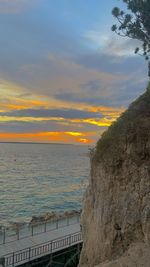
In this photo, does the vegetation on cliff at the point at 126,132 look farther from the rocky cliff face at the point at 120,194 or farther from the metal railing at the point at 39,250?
the metal railing at the point at 39,250

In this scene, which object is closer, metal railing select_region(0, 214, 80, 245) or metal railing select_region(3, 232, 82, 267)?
metal railing select_region(3, 232, 82, 267)

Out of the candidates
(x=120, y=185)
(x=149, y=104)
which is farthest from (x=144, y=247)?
(x=149, y=104)

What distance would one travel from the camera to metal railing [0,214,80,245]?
33.0 meters

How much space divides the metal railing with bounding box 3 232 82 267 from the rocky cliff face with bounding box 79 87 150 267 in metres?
8.76

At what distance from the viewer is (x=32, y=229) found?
114 ft

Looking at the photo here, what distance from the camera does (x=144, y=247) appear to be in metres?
15.8

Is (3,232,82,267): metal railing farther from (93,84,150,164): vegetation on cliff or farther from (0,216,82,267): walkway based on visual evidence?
(93,84,150,164): vegetation on cliff

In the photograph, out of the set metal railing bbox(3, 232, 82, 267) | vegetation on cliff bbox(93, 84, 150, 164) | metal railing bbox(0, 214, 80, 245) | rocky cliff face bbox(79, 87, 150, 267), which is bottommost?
metal railing bbox(3, 232, 82, 267)

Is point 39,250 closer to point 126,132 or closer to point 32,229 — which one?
point 32,229

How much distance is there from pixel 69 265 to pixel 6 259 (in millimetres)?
6307

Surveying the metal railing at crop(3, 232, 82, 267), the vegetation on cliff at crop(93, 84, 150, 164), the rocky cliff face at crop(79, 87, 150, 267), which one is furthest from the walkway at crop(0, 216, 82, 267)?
the vegetation on cliff at crop(93, 84, 150, 164)

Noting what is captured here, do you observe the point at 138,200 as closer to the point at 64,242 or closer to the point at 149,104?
the point at 149,104

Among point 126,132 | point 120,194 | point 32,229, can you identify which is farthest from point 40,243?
point 126,132

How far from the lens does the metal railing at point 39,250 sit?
90.2 ft
